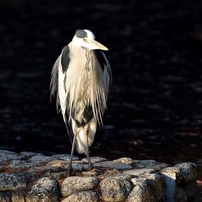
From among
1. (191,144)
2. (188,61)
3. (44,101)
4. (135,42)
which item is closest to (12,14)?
(135,42)

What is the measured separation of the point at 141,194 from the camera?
661 cm

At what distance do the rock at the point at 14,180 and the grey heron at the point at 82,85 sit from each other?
1.46ft

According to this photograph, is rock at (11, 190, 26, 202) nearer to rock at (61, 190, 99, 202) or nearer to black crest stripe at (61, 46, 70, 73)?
rock at (61, 190, 99, 202)

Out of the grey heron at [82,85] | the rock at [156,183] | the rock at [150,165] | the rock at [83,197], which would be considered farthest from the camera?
the rock at [150,165]

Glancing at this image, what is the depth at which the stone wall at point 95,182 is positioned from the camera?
665 cm

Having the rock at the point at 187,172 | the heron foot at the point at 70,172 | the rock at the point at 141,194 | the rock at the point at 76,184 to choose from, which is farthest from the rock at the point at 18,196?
the rock at the point at 187,172

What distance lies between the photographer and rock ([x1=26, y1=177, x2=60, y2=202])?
663 cm

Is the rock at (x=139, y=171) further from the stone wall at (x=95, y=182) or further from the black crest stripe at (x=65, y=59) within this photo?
the black crest stripe at (x=65, y=59)

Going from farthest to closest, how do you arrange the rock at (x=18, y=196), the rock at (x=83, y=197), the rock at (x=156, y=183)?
the rock at (x=156, y=183) < the rock at (x=18, y=196) < the rock at (x=83, y=197)

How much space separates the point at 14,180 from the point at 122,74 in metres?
8.20

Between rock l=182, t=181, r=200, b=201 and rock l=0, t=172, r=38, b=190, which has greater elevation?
rock l=0, t=172, r=38, b=190

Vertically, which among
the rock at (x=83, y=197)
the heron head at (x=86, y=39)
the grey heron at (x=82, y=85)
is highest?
the heron head at (x=86, y=39)

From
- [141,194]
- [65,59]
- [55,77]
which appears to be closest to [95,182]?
[141,194]

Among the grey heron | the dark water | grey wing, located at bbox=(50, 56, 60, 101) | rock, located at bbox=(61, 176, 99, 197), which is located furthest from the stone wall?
the dark water
